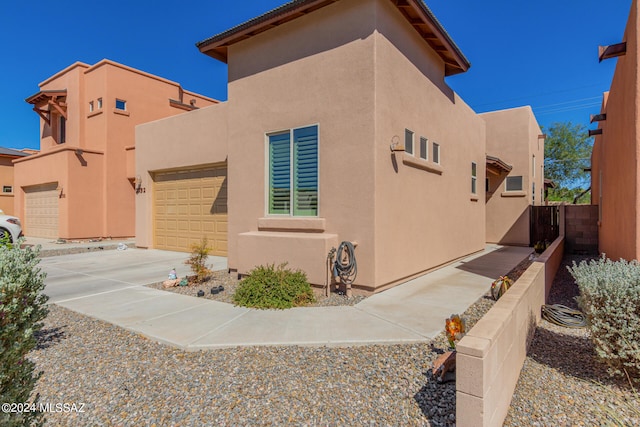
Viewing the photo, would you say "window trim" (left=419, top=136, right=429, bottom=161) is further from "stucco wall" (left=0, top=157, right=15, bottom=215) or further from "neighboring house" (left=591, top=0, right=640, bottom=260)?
"stucco wall" (left=0, top=157, right=15, bottom=215)

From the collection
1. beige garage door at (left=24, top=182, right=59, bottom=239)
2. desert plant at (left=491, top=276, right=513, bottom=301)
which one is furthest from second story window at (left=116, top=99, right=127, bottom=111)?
desert plant at (left=491, top=276, right=513, bottom=301)

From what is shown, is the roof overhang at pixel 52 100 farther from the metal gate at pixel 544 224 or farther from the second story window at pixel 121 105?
the metal gate at pixel 544 224

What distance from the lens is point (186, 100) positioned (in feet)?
65.9

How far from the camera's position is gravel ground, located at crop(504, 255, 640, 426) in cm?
256

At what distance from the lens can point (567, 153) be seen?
3172 cm

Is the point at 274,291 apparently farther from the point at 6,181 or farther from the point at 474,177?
the point at 6,181

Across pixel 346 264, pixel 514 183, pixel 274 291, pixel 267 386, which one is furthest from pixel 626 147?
pixel 514 183

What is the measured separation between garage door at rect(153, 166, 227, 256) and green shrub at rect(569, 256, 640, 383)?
8.99 meters

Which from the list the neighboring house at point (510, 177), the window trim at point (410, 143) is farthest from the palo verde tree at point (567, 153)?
the window trim at point (410, 143)

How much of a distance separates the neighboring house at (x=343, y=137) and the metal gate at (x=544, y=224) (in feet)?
21.8

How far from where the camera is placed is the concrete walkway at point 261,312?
13.4 feet

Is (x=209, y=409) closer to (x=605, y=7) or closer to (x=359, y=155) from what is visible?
(x=359, y=155)

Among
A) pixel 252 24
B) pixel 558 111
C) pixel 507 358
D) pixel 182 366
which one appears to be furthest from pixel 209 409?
pixel 558 111

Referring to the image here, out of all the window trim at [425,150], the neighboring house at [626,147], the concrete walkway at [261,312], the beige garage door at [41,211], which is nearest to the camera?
the concrete walkway at [261,312]
